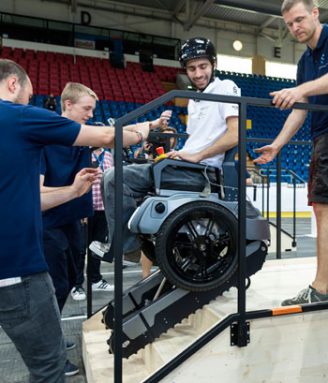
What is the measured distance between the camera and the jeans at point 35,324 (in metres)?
1.27

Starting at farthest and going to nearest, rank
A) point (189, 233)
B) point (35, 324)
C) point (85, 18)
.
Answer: point (85, 18) → point (189, 233) → point (35, 324)

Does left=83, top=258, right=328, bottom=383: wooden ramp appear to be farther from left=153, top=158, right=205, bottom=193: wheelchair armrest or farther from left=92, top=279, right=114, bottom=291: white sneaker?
left=92, top=279, right=114, bottom=291: white sneaker

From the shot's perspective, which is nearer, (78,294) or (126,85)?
(78,294)

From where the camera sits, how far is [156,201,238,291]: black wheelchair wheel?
1.68 metres

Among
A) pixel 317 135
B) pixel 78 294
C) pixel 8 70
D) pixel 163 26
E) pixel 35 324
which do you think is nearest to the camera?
pixel 35 324

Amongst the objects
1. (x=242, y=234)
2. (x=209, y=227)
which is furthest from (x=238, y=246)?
(x=209, y=227)

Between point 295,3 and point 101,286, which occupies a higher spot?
point 295,3

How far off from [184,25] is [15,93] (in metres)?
15.2

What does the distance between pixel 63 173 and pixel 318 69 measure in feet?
4.86

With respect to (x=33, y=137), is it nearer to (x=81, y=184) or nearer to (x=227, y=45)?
(x=81, y=184)

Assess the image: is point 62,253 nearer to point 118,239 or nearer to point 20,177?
point 118,239

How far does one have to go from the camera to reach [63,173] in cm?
212

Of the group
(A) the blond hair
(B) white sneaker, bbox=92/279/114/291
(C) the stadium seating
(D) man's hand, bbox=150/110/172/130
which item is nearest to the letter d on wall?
(C) the stadium seating

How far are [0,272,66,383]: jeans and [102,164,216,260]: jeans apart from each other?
0.57 meters
